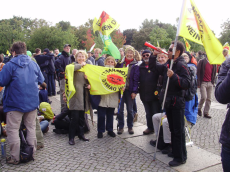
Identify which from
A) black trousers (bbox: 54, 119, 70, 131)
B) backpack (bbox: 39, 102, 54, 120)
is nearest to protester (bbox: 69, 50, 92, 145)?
black trousers (bbox: 54, 119, 70, 131)

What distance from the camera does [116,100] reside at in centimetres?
511

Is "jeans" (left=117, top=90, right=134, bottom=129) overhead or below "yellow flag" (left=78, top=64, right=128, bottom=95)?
below

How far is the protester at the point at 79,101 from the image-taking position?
4.65 meters

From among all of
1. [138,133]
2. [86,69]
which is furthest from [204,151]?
[86,69]

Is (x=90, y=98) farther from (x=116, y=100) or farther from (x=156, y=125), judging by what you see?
(x=156, y=125)

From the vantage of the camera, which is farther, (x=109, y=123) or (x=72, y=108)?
(x=109, y=123)

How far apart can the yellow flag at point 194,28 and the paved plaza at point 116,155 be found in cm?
209

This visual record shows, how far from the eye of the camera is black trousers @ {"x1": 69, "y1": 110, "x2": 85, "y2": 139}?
468cm

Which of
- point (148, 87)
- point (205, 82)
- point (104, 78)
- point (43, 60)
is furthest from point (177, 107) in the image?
point (43, 60)

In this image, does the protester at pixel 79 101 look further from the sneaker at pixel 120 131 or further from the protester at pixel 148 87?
the protester at pixel 148 87

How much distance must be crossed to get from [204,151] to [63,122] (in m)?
3.29

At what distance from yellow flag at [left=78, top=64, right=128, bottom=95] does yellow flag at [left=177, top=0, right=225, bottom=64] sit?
204 cm

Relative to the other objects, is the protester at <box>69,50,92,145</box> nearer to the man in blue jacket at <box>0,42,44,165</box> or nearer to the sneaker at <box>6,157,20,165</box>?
the man in blue jacket at <box>0,42,44,165</box>

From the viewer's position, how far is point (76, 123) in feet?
15.5
